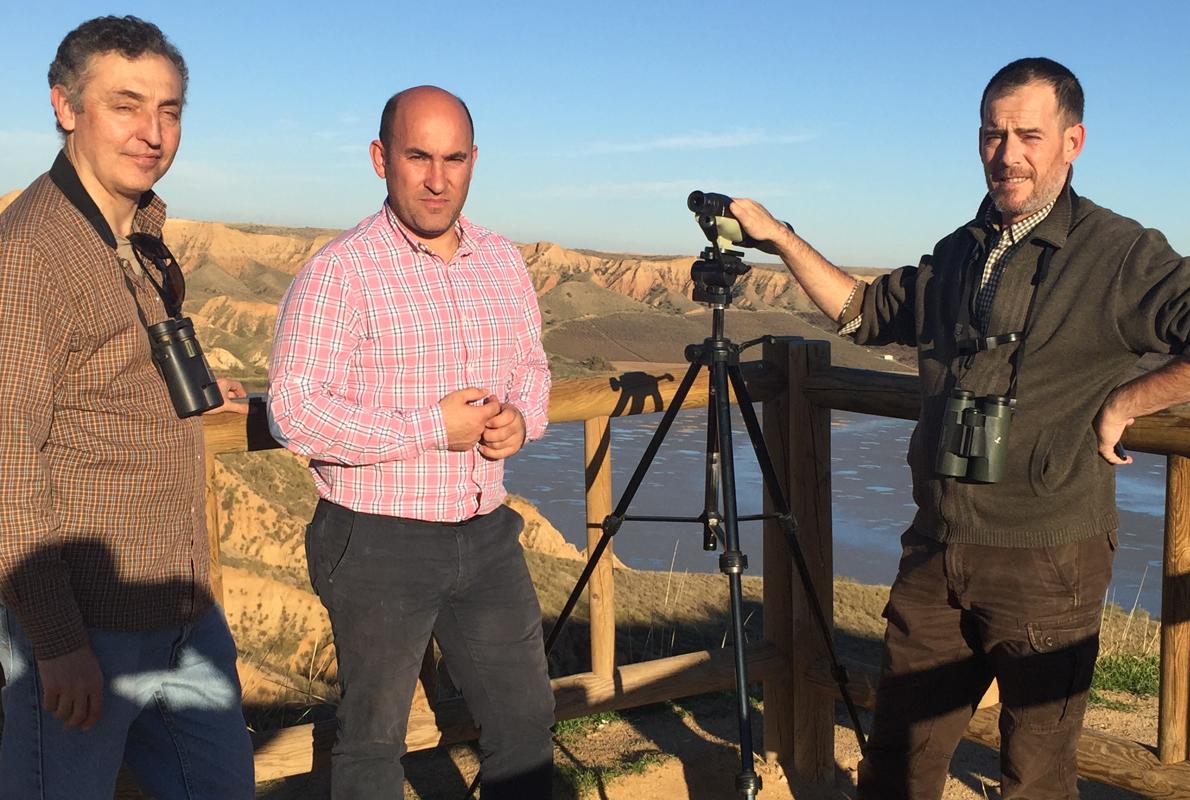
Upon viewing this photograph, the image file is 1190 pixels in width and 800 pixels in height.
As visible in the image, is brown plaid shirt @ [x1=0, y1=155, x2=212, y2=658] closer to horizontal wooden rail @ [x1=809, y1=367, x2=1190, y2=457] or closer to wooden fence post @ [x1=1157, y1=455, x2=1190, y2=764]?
horizontal wooden rail @ [x1=809, y1=367, x2=1190, y2=457]

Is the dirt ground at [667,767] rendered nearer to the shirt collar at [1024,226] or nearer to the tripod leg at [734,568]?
the tripod leg at [734,568]

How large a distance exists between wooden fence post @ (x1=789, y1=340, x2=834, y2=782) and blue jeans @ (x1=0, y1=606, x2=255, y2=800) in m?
2.11

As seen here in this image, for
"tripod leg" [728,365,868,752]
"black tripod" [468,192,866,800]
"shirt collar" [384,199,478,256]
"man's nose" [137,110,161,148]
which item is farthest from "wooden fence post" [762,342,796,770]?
"man's nose" [137,110,161,148]

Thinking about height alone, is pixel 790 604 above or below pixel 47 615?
below

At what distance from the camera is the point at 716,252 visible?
3.07 metres

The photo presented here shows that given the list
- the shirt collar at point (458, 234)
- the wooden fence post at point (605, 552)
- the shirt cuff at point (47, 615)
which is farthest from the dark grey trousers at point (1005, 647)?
the shirt cuff at point (47, 615)

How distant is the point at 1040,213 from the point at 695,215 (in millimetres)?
838

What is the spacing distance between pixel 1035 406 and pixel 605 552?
1.60 meters

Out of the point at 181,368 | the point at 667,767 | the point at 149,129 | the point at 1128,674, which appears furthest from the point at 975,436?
the point at 1128,674

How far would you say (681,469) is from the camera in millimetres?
13250

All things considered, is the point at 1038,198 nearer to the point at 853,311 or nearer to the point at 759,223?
the point at 853,311

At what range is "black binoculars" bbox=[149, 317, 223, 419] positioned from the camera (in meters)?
2.23

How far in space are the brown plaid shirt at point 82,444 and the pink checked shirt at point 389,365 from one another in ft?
0.96

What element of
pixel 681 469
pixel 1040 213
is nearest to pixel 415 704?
pixel 1040 213
